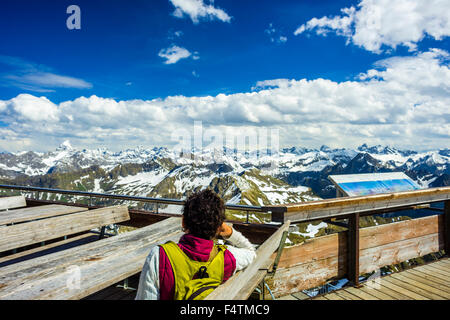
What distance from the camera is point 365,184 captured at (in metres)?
4.86

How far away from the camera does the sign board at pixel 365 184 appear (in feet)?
15.4

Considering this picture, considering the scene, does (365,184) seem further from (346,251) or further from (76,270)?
(76,270)

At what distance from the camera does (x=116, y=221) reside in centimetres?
449

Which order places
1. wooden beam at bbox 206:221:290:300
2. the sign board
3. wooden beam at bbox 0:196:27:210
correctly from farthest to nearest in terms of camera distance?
wooden beam at bbox 0:196:27:210
the sign board
wooden beam at bbox 206:221:290:300

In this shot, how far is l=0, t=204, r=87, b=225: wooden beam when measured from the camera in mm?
4093

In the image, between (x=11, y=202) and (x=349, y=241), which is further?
(x=11, y=202)

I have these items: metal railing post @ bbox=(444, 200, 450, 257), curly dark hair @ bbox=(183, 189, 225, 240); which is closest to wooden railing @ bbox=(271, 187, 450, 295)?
metal railing post @ bbox=(444, 200, 450, 257)

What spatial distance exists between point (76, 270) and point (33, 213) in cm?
296

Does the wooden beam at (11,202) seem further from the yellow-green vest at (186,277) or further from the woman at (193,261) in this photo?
the yellow-green vest at (186,277)

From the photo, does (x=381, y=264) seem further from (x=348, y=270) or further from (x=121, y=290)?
(x=121, y=290)

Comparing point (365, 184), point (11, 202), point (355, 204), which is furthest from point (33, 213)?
point (365, 184)

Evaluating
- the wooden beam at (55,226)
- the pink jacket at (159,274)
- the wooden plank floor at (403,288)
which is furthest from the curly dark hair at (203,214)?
the wooden plank floor at (403,288)

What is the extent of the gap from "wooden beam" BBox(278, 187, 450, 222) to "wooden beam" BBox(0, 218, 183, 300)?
6.22ft

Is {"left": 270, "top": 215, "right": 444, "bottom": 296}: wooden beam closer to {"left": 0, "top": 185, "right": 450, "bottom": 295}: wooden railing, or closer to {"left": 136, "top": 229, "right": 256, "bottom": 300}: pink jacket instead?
{"left": 0, "top": 185, "right": 450, "bottom": 295}: wooden railing
